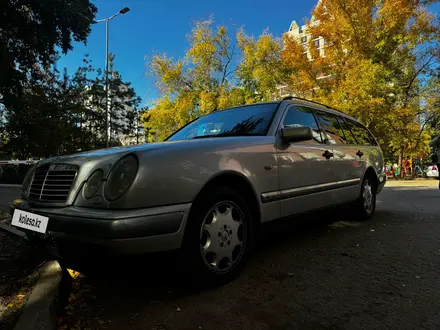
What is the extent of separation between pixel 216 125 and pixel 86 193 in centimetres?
181

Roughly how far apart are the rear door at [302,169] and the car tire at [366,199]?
3.98 feet

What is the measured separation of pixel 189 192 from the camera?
2.22 metres

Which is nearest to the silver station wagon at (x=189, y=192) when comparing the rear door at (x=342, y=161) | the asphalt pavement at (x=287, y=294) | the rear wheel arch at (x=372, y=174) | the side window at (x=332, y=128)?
the asphalt pavement at (x=287, y=294)

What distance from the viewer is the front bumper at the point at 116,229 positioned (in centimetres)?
191

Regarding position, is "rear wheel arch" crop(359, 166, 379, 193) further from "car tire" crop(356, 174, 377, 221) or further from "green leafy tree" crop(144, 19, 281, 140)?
"green leafy tree" crop(144, 19, 281, 140)

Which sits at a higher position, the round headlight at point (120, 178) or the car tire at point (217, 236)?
the round headlight at point (120, 178)

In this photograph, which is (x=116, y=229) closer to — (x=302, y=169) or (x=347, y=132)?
(x=302, y=169)

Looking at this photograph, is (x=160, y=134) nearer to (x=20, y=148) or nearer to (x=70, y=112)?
(x=70, y=112)

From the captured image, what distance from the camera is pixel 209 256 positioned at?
2439 millimetres

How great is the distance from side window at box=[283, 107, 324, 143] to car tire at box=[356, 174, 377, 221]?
1.44 meters

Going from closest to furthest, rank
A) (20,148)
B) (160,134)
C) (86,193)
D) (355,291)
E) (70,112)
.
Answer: (86,193)
(355,291)
(20,148)
(70,112)
(160,134)

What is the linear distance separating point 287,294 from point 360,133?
3654mm

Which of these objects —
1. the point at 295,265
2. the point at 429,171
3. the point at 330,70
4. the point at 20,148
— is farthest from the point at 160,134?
the point at 295,265

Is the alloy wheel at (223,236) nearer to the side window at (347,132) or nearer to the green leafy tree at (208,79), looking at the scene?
the side window at (347,132)
